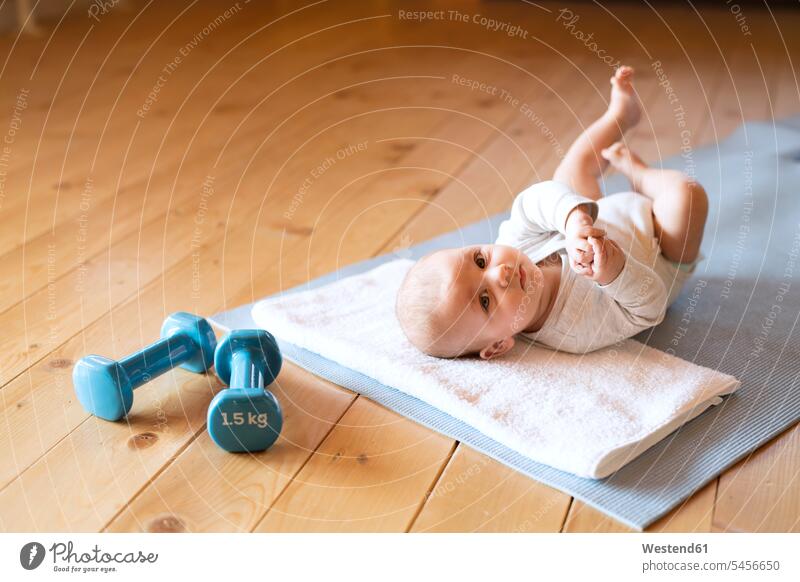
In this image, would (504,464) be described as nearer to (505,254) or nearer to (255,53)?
(505,254)

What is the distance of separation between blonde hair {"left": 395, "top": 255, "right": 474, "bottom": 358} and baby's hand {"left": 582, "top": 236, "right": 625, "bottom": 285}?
0.59 ft

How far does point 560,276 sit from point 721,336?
243mm

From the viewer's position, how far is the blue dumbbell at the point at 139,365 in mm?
1040

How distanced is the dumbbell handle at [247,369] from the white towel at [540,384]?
0.39 ft

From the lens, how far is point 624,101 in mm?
1398

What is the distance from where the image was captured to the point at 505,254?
1.15m

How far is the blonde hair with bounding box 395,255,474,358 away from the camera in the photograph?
111 centimetres

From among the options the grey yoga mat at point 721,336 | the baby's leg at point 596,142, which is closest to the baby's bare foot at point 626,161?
the baby's leg at point 596,142

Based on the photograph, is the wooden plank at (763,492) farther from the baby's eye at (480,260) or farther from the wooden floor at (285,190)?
the baby's eye at (480,260)

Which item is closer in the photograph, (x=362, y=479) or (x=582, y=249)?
(x=362, y=479)

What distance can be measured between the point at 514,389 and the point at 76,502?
50 centimetres

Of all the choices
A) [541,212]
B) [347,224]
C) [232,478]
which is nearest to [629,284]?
[541,212]
